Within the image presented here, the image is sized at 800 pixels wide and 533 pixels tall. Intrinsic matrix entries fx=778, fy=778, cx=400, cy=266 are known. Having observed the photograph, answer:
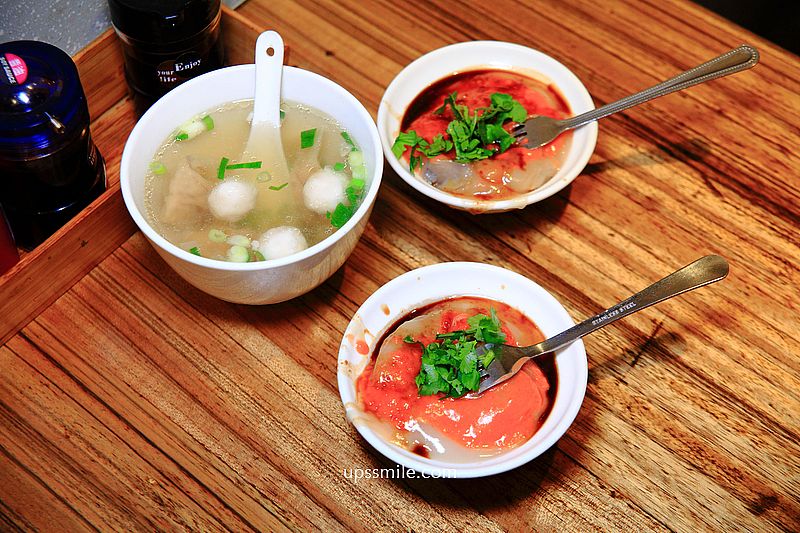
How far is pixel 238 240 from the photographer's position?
138 cm

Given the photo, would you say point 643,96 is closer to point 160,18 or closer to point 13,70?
point 160,18

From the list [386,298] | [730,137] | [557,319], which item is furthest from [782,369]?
[386,298]

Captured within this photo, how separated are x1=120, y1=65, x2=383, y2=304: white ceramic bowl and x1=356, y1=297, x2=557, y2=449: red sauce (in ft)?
0.67

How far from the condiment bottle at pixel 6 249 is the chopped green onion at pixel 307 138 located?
0.55m

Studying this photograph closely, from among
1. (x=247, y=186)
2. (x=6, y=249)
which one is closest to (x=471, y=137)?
(x=247, y=186)

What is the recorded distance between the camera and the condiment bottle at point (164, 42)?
144 cm

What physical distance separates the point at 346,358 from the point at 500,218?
20.1 inches

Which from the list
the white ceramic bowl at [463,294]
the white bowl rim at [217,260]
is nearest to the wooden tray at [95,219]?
the white bowl rim at [217,260]

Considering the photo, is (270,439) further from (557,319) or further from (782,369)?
(782,369)

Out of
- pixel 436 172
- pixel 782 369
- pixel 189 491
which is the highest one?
pixel 436 172

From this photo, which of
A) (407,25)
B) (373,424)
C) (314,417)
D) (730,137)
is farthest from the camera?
(407,25)

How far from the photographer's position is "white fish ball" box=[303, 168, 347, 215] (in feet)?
4.66

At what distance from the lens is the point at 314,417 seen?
1400 millimetres

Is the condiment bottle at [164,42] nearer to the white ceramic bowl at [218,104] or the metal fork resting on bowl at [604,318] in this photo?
the white ceramic bowl at [218,104]
